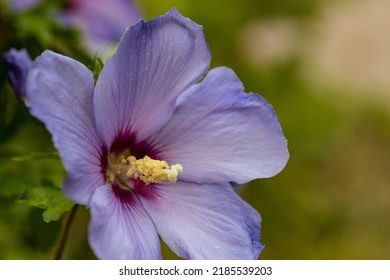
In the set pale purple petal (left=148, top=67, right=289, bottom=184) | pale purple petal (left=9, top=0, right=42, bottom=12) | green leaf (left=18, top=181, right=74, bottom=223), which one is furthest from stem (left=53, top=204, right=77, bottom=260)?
pale purple petal (left=9, top=0, right=42, bottom=12)

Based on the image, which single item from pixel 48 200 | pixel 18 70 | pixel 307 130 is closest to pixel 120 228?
pixel 48 200

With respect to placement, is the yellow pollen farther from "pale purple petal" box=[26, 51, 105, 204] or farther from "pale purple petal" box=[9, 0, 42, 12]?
"pale purple petal" box=[9, 0, 42, 12]

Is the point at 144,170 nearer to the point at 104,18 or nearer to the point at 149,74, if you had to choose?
the point at 149,74

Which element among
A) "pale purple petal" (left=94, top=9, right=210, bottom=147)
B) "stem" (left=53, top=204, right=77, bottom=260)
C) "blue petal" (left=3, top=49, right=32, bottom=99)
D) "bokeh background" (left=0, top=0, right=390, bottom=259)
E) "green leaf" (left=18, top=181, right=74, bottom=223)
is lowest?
"bokeh background" (left=0, top=0, right=390, bottom=259)

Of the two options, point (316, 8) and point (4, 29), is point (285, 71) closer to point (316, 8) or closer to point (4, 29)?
point (316, 8)

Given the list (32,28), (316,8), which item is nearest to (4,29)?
(32,28)

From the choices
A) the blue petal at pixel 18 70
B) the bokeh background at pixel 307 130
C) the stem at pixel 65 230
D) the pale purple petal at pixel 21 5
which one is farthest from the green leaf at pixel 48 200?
the bokeh background at pixel 307 130

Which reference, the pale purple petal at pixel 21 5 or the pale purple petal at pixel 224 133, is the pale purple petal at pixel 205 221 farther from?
the pale purple petal at pixel 21 5
